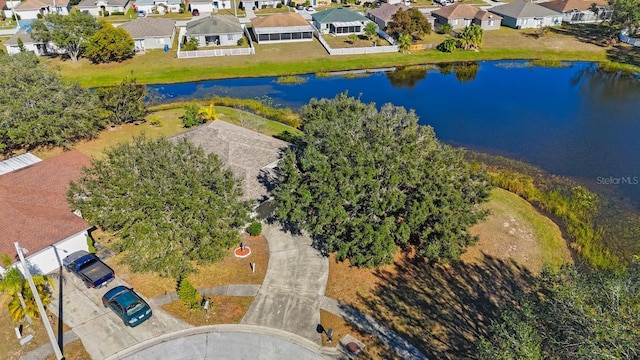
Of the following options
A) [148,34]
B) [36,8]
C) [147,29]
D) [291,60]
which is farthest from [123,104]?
[36,8]

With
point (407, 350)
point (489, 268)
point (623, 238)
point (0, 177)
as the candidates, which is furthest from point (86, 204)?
point (623, 238)

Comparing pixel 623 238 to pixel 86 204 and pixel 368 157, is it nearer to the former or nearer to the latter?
pixel 368 157

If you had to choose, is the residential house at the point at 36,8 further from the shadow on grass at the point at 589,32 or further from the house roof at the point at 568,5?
the house roof at the point at 568,5

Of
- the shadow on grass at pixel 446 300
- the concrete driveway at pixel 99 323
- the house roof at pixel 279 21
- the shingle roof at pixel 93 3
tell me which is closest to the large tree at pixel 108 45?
the house roof at pixel 279 21

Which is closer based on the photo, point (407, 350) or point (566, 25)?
point (407, 350)

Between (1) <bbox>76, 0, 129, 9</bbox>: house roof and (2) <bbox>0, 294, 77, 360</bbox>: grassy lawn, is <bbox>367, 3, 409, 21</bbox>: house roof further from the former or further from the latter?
(2) <bbox>0, 294, 77, 360</bbox>: grassy lawn

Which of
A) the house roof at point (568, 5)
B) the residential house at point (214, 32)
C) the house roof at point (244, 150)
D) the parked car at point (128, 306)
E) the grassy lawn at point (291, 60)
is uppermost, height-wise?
the house roof at point (568, 5)

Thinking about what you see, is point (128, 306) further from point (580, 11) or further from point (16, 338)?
point (580, 11)

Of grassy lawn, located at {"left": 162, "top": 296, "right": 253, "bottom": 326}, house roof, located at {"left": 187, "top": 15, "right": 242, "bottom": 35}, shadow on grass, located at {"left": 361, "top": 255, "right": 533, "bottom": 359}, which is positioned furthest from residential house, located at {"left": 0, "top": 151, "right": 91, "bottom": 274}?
house roof, located at {"left": 187, "top": 15, "right": 242, "bottom": 35}
